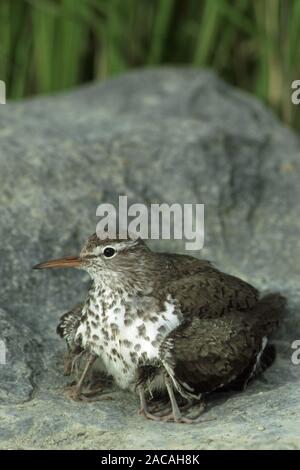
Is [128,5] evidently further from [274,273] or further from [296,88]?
[274,273]

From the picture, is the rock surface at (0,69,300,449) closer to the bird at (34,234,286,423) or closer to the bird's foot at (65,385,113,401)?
the bird's foot at (65,385,113,401)

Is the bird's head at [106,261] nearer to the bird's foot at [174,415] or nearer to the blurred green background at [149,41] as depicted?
the bird's foot at [174,415]

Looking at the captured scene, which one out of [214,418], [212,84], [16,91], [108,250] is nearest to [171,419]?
[214,418]

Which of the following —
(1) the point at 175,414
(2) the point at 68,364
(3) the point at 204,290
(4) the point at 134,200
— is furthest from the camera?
(4) the point at 134,200

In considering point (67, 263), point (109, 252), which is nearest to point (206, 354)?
point (109, 252)

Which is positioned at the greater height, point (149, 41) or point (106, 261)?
point (149, 41)

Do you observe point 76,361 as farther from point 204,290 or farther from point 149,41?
point 149,41

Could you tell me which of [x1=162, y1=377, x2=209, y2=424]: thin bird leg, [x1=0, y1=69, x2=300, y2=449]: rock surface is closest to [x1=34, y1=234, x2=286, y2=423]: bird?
[x1=162, y1=377, x2=209, y2=424]: thin bird leg
